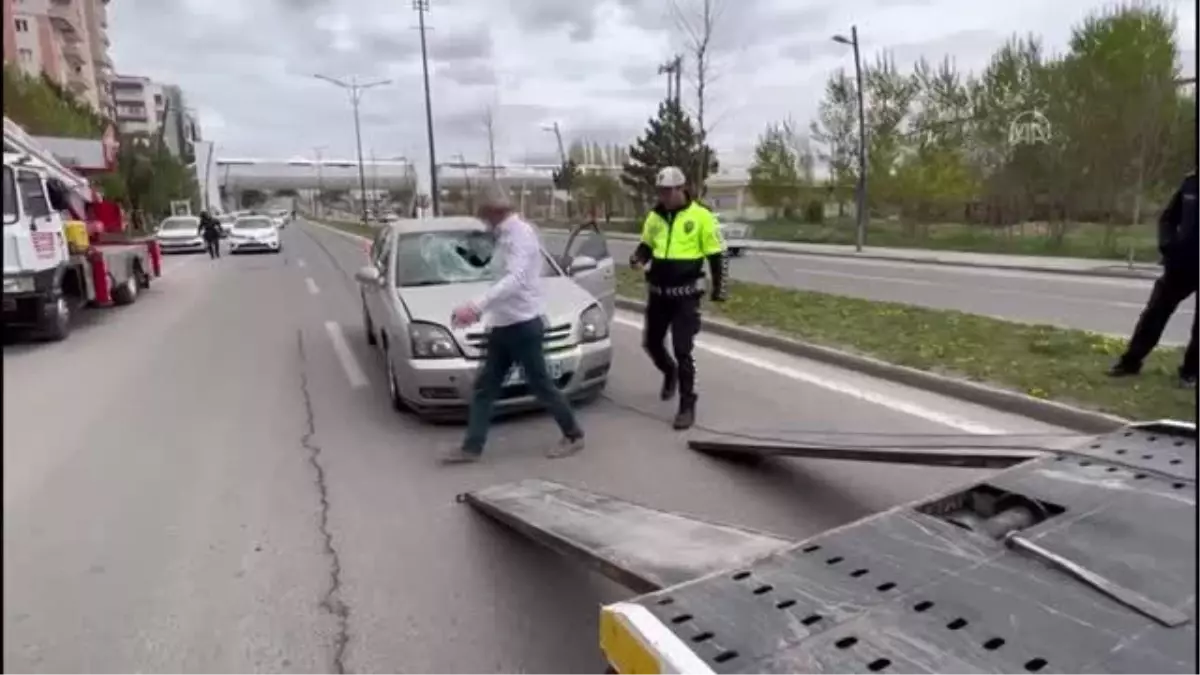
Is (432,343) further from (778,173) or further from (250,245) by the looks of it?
(778,173)

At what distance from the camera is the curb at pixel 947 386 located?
571 cm

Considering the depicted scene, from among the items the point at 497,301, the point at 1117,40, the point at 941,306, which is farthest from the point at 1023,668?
the point at 1117,40

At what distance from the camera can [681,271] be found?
19.4ft

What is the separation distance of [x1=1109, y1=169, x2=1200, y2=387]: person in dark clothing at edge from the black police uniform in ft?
10.8

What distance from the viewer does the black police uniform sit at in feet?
19.4

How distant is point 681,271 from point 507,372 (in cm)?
141

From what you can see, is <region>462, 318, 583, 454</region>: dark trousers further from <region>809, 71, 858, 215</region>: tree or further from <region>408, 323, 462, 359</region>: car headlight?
<region>809, 71, 858, 215</region>: tree

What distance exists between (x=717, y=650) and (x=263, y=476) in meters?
3.71

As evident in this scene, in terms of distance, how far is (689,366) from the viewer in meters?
6.07

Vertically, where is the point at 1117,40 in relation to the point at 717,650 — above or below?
above

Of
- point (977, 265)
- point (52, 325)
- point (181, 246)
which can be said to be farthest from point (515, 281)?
point (181, 246)

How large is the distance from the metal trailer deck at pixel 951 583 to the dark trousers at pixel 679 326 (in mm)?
2575

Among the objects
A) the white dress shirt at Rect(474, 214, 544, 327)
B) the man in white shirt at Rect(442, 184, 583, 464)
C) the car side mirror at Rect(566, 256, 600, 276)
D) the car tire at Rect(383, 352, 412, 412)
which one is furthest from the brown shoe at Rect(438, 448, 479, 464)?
the car side mirror at Rect(566, 256, 600, 276)

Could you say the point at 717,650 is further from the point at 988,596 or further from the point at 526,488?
the point at 526,488
